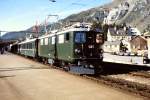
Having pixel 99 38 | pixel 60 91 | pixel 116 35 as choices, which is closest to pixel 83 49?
pixel 99 38

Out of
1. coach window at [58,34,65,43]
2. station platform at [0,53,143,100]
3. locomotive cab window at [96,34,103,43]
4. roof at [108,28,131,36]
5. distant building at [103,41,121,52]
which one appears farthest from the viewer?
roof at [108,28,131,36]

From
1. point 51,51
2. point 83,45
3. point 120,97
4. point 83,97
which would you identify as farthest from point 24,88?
point 51,51

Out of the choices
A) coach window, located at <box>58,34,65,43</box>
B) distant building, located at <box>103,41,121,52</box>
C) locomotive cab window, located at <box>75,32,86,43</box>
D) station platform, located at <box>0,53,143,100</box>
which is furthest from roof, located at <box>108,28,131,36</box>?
station platform, located at <box>0,53,143,100</box>

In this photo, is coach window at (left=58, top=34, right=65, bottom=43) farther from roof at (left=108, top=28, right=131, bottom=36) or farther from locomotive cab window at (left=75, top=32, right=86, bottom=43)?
roof at (left=108, top=28, right=131, bottom=36)

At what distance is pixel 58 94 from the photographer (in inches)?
576

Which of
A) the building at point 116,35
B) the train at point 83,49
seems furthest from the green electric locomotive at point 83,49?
the building at point 116,35

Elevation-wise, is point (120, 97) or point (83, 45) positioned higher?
point (83, 45)

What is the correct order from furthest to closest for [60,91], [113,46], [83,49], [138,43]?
[113,46] → [138,43] → [83,49] → [60,91]

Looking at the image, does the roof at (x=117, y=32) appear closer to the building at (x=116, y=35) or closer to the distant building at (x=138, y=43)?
the building at (x=116, y=35)

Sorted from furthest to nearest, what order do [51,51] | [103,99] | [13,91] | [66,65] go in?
1. [51,51]
2. [66,65]
3. [13,91]
4. [103,99]

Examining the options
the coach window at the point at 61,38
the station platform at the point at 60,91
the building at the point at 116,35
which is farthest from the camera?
the building at the point at 116,35

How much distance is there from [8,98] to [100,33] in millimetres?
10651

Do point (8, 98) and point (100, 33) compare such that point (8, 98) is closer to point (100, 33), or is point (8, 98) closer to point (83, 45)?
point (83, 45)

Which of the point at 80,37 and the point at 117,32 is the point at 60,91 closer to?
the point at 80,37
